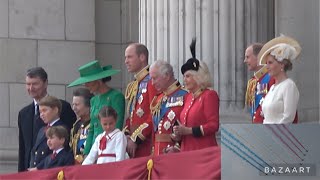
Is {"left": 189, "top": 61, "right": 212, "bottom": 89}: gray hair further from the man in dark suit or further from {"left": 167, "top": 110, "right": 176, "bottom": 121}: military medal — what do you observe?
the man in dark suit

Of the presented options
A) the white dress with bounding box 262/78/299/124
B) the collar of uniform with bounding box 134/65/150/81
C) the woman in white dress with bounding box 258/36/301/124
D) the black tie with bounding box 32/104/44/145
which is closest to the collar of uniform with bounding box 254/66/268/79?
the woman in white dress with bounding box 258/36/301/124

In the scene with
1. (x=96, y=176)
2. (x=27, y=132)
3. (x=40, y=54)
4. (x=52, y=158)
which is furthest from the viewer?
(x=40, y=54)

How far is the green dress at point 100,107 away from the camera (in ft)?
49.2

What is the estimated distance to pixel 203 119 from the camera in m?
13.8

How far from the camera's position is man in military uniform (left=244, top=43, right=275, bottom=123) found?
14094 mm

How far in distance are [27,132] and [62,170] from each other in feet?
6.28

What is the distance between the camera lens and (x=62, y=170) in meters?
14.2

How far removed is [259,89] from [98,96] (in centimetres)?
187

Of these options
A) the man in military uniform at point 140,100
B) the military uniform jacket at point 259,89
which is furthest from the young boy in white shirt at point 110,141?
the military uniform jacket at point 259,89

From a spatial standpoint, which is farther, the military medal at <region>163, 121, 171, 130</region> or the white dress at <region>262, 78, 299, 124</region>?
the military medal at <region>163, 121, 171, 130</region>

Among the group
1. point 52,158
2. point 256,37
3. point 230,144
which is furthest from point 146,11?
point 230,144

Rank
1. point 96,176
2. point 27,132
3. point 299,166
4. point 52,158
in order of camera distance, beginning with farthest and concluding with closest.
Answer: point 27,132
point 52,158
point 96,176
point 299,166

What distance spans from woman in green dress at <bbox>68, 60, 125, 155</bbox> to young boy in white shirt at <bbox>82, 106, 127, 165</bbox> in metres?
0.48

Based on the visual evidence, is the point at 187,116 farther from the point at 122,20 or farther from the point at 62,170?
the point at 122,20
